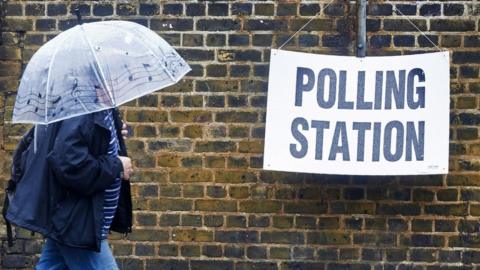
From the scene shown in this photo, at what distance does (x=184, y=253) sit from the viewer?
5496 mm

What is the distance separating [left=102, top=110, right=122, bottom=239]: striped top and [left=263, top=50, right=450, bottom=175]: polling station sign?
3.98 ft

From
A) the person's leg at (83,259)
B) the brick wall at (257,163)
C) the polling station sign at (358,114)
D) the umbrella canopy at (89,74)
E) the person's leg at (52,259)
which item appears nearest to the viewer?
the umbrella canopy at (89,74)

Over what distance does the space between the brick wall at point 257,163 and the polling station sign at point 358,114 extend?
0.14 metres

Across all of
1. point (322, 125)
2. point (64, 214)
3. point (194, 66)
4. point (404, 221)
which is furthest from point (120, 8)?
point (404, 221)

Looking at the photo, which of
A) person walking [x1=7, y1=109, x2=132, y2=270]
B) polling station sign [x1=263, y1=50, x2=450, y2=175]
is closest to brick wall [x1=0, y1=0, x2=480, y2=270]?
polling station sign [x1=263, y1=50, x2=450, y2=175]

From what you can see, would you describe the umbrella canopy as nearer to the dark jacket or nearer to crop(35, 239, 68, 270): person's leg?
the dark jacket

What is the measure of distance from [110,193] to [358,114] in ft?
5.56

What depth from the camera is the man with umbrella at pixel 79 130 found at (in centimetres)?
402

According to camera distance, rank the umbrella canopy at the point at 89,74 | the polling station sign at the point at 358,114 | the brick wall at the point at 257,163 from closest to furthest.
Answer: the umbrella canopy at the point at 89,74
the polling station sign at the point at 358,114
the brick wall at the point at 257,163

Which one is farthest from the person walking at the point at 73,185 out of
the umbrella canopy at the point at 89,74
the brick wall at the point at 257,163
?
the brick wall at the point at 257,163

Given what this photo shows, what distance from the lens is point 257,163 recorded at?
5406mm

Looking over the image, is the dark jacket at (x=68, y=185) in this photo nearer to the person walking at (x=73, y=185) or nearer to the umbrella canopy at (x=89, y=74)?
the person walking at (x=73, y=185)

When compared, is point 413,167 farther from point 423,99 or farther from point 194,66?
Answer: point 194,66

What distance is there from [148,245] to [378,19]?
1.96m
